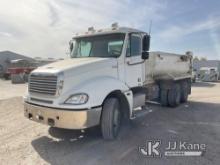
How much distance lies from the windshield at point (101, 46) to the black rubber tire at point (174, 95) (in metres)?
5.11

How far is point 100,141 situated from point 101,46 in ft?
8.31

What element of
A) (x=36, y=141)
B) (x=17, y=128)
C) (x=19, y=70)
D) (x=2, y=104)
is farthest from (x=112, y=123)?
(x=19, y=70)

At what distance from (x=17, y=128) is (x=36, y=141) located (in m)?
1.48

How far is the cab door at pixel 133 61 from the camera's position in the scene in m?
6.77

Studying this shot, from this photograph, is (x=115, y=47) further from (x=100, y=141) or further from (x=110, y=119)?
(x=100, y=141)

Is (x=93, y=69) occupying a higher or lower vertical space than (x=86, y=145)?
higher

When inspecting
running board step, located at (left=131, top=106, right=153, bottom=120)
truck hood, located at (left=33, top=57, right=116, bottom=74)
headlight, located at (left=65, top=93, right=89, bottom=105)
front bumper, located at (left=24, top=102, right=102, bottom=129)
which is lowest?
running board step, located at (left=131, top=106, right=153, bottom=120)

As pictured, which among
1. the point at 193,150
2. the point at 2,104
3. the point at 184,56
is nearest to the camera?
the point at 193,150

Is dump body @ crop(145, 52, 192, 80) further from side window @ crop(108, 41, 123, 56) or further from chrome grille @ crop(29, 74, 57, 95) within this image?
chrome grille @ crop(29, 74, 57, 95)

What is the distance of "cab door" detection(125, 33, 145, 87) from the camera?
22.2ft

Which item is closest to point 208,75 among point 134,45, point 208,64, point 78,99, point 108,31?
point 208,64

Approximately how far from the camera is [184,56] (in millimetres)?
12859

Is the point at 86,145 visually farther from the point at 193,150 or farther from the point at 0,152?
the point at 193,150

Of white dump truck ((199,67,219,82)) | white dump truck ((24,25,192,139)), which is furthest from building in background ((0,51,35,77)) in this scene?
white dump truck ((24,25,192,139))
